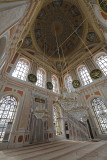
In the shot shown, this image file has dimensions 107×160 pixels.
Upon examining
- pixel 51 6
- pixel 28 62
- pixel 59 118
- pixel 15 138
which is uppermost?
pixel 51 6

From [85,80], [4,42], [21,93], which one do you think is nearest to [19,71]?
[21,93]

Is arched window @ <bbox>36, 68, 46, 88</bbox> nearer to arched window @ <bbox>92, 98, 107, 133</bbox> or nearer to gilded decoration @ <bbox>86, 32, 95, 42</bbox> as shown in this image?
arched window @ <bbox>92, 98, 107, 133</bbox>

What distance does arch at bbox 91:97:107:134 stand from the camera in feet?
→ 21.4


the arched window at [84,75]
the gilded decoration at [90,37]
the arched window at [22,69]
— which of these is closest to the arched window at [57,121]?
the arched window at [84,75]

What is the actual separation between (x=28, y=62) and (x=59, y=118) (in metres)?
7.72

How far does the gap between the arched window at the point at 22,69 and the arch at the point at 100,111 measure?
782 cm

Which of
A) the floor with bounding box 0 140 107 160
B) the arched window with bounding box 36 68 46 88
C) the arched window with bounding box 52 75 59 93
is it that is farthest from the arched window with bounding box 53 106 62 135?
the floor with bounding box 0 140 107 160

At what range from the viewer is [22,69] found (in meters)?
8.70

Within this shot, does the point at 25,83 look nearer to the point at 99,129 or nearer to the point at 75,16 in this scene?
the point at 99,129

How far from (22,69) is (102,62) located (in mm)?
9472

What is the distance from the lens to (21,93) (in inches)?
276

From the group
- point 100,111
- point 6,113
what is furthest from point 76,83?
point 6,113

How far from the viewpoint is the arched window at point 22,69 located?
7982 millimetres

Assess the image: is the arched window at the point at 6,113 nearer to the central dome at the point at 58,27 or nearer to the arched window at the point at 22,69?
the arched window at the point at 22,69
